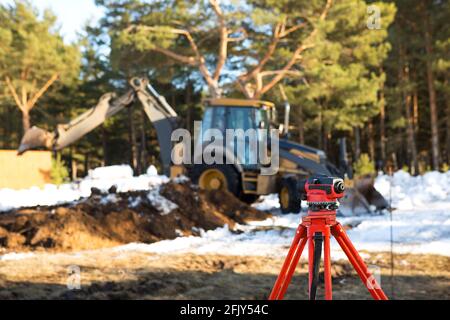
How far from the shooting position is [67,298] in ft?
15.1

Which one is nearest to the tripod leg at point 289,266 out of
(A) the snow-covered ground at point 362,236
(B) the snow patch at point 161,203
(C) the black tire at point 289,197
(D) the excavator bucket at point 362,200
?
(A) the snow-covered ground at point 362,236

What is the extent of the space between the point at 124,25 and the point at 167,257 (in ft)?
52.1

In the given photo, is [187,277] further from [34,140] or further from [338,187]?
[34,140]

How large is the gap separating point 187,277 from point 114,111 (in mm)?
8919

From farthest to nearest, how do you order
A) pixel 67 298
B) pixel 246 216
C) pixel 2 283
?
pixel 246 216 < pixel 2 283 < pixel 67 298

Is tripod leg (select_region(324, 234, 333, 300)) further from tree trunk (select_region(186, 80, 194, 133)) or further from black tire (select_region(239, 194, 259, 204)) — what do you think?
tree trunk (select_region(186, 80, 194, 133))

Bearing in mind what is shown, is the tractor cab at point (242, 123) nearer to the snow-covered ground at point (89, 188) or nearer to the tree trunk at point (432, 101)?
the snow-covered ground at point (89, 188)

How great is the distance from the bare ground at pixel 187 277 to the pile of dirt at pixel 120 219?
0.76 meters

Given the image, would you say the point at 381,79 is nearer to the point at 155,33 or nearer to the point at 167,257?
the point at 155,33

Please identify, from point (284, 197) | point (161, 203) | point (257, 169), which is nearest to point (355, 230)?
point (284, 197)

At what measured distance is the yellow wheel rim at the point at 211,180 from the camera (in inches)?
467

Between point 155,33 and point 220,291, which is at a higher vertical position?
point 155,33

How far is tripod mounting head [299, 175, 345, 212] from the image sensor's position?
243cm
